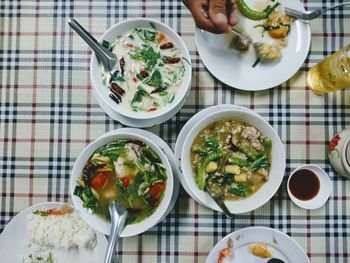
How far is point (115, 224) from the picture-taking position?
195cm

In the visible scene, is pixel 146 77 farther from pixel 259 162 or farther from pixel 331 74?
pixel 331 74

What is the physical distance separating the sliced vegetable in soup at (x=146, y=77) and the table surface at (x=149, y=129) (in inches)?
5.4

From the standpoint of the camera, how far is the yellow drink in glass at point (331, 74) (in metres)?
2.01

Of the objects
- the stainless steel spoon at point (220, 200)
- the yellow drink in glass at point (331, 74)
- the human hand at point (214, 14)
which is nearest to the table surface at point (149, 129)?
the yellow drink in glass at point (331, 74)

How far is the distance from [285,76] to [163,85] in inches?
17.0

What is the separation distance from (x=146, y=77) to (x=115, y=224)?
50cm

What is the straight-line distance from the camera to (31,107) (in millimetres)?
2184

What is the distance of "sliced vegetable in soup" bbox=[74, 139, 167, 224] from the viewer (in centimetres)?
202

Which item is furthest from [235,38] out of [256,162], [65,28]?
[65,28]

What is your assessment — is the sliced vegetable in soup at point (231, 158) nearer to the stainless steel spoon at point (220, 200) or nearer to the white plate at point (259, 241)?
the stainless steel spoon at point (220, 200)

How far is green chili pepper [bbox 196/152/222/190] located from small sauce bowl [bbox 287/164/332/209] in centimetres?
30

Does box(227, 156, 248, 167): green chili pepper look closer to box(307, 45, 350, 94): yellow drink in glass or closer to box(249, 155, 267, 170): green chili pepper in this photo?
box(249, 155, 267, 170): green chili pepper

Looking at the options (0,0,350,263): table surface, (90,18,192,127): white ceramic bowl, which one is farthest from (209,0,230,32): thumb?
(0,0,350,263): table surface

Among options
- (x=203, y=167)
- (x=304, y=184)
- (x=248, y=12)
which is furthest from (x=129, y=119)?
(x=304, y=184)
